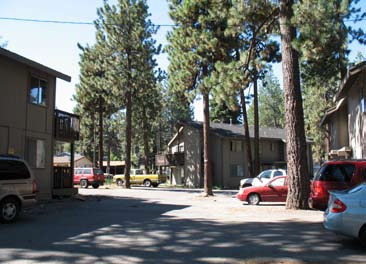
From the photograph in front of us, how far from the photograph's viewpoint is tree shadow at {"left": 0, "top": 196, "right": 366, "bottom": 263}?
7797 mm

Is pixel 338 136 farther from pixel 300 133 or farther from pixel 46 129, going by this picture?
pixel 46 129

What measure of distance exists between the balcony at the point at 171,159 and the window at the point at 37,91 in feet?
92.8

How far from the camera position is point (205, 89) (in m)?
22.5

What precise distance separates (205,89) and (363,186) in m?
14.5

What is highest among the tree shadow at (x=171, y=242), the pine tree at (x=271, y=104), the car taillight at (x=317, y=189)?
the pine tree at (x=271, y=104)

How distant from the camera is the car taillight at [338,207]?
850 centimetres

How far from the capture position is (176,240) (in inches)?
379

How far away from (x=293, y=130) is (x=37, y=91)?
12.6 metres

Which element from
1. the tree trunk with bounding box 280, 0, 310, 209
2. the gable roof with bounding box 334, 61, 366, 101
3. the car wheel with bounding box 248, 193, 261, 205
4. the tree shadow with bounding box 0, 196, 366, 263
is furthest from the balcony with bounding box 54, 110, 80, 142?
the gable roof with bounding box 334, 61, 366, 101

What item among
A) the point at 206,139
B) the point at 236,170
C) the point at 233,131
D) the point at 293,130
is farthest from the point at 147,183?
the point at 293,130

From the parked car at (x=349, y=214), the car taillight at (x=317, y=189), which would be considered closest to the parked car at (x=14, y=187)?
the parked car at (x=349, y=214)

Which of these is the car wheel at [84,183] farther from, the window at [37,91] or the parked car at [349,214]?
the parked car at [349,214]

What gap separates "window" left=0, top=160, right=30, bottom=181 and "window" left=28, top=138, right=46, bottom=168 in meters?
6.99

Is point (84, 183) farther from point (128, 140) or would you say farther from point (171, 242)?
point (171, 242)
